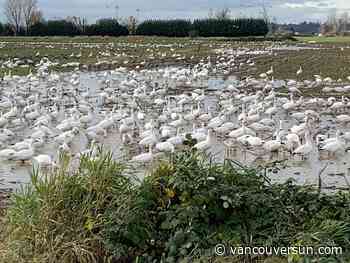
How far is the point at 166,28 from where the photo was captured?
73375 mm

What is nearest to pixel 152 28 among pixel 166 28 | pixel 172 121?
pixel 166 28

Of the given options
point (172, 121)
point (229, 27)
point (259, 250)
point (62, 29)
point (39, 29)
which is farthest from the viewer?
point (62, 29)

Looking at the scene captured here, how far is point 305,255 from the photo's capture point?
198 inches

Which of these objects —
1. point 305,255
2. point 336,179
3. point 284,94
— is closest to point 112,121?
point 336,179

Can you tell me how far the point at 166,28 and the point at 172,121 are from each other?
59227 millimetres

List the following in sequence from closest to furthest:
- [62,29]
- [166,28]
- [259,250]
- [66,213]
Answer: [259,250], [66,213], [166,28], [62,29]

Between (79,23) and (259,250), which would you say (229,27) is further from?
(259,250)

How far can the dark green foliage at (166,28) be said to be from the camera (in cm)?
7338

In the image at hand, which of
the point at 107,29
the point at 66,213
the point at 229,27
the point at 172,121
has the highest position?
the point at 229,27

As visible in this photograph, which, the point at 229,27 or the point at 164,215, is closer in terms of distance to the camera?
the point at 164,215

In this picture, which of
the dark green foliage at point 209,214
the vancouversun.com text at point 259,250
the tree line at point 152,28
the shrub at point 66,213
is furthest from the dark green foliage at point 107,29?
the vancouversun.com text at point 259,250

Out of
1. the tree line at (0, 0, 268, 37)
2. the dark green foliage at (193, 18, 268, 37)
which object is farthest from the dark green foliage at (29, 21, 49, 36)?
the dark green foliage at (193, 18, 268, 37)

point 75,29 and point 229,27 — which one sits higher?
point 229,27

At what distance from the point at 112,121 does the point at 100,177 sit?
8.46m
